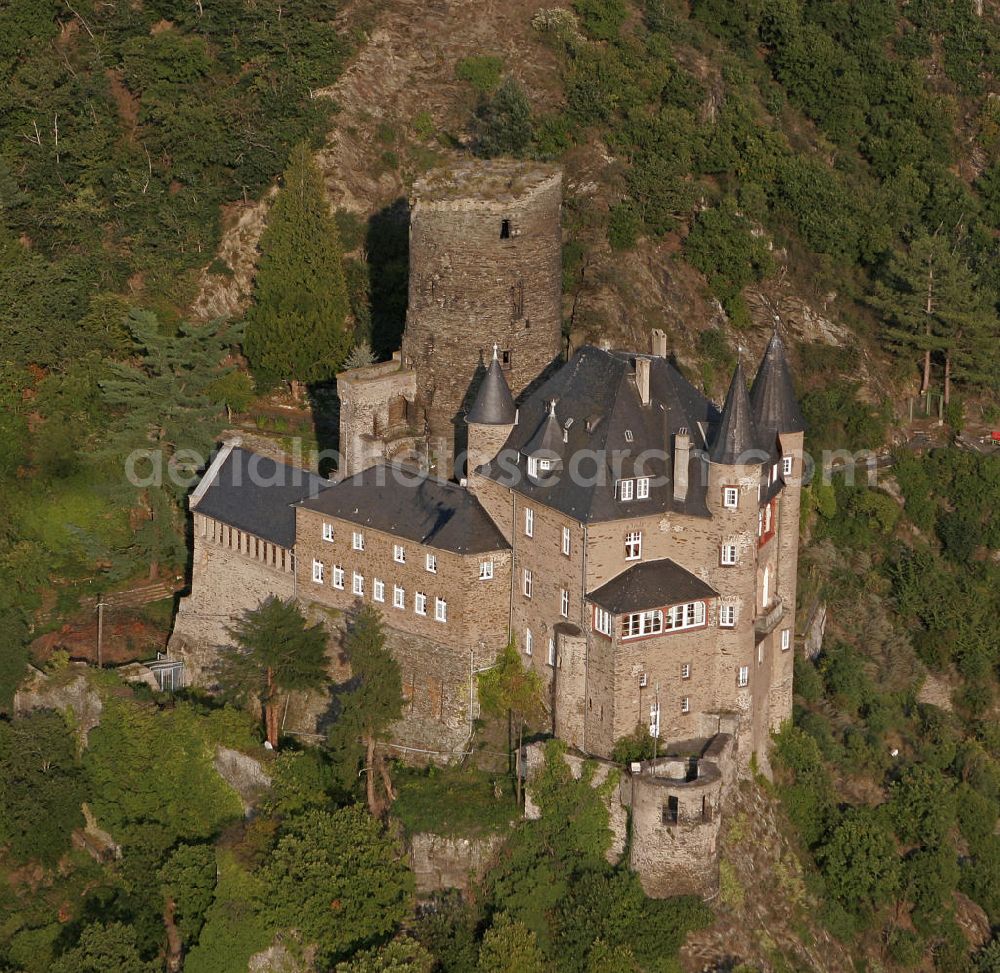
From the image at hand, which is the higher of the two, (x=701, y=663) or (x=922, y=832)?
(x=701, y=663)

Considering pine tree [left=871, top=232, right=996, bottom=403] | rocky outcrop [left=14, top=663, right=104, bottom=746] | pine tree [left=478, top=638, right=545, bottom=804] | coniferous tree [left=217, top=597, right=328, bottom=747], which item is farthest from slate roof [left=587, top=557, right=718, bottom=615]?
pine tree [left=871, top=232, right=996, bottom=403]

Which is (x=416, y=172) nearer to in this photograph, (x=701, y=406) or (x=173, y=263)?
(x=173, y=263)

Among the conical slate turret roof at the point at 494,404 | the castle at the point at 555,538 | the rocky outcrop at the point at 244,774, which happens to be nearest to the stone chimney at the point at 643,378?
the castle at the point at 555,538

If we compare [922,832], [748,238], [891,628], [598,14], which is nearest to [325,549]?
[922,832]

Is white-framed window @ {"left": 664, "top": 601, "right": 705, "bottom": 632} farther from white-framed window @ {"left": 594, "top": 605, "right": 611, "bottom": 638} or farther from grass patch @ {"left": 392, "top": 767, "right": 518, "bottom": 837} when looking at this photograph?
grass patch @ {"left": 392, "top": 767, "right": 518, "bottom": 837}

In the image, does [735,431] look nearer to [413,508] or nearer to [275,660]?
[413,508]

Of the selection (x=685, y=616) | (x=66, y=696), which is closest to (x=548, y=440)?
(x=685, y=616)

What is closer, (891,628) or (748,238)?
(891,628)
